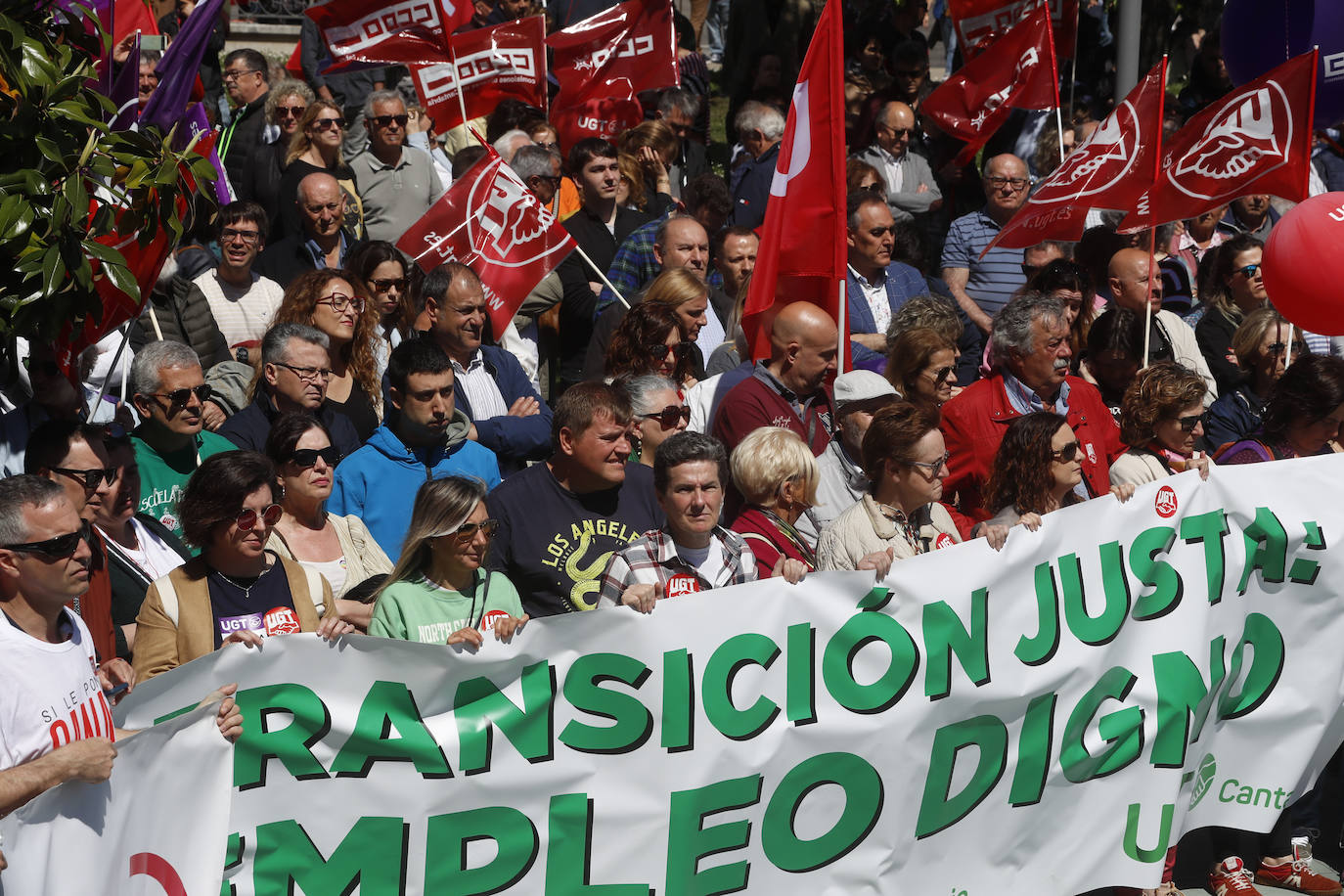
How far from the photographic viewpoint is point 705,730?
198 inches

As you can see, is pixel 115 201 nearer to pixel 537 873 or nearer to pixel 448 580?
pixel 448 580

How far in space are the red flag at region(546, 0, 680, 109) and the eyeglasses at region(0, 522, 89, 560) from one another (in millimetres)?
7360

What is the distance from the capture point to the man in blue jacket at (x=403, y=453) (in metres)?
6.21

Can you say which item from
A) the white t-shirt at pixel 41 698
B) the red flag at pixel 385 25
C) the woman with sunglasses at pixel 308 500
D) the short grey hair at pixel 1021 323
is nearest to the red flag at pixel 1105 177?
the short grey hair at pixel 1021 323

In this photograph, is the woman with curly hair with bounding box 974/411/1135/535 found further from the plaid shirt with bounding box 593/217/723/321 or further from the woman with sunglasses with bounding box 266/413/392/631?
the plaid shirt with bounding box 593/217/723/321

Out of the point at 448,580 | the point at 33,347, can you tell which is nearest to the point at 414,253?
the point at 33,347

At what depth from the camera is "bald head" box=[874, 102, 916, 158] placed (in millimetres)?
11375

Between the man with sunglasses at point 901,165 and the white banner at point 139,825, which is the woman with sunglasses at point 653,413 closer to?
the white banner at point 139,825

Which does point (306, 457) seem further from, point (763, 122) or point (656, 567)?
point (763, 122)

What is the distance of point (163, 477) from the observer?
6160mm

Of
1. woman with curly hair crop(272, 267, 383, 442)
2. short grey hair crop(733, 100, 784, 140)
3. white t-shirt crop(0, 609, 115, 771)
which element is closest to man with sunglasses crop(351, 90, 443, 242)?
short grey hair crop(733, 100, 784, 140)

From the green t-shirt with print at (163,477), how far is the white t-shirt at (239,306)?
5.50 feet

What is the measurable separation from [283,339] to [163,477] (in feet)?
2.51

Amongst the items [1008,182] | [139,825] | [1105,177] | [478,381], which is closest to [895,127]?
[1008,182]
